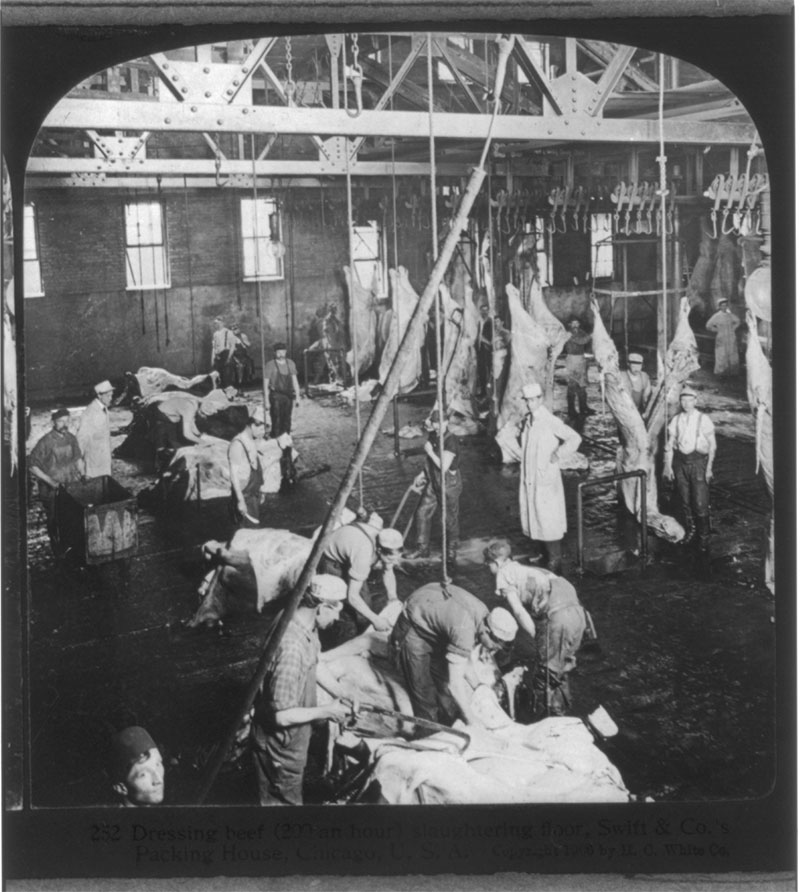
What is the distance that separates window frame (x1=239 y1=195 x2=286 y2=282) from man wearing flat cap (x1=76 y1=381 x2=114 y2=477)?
2.91 ft

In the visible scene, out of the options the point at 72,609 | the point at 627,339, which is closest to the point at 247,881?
the point at 72,609

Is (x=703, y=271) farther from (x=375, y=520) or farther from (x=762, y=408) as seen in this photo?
(x=375, y=520)

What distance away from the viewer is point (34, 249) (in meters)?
4.91

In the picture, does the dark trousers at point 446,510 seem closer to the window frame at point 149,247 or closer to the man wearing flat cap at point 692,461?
the man wearing flat cap at point 692,461

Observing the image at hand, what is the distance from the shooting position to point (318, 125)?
5023mm

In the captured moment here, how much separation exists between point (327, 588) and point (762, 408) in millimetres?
2233

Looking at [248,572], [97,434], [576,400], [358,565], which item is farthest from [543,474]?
[97,434]

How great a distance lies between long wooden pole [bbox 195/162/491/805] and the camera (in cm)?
493

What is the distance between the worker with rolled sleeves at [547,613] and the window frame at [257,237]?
5.57 ft

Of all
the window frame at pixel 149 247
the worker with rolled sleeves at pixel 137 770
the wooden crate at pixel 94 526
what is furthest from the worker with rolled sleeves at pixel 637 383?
the worker with rolled sleeves at pixel 137 770

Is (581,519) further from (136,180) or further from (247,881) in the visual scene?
(136,180)

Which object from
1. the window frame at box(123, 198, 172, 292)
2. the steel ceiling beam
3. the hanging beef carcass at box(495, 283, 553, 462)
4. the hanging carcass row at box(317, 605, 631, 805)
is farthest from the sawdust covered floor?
the steel ceiling beam

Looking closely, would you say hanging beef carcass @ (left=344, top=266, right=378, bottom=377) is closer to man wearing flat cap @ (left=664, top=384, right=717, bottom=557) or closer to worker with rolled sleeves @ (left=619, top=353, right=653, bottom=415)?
worker with rolled sleeves @ (left=619, top=353, right=653, bottom=415)

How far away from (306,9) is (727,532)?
10.3 feet
